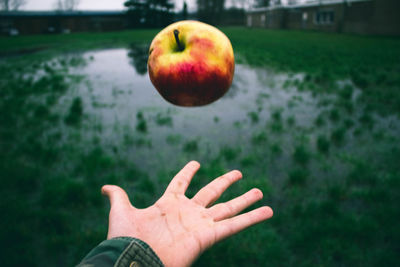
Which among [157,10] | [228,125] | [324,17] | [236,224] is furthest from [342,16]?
[236,224]

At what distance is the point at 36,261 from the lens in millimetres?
2105

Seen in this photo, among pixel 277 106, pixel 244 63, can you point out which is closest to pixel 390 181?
pixel 277 106

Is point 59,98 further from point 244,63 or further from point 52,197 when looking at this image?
point 244,63

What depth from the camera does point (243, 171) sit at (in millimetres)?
3186

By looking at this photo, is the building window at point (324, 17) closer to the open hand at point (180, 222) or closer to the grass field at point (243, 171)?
the grass field at point (243, 171)

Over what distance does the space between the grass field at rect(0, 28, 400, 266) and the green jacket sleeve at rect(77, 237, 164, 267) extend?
1.04 metres

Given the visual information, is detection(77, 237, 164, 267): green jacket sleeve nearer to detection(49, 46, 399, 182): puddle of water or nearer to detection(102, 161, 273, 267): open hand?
detection(102, 161, 273, 267): open hand

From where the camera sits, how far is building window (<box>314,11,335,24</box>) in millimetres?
26391

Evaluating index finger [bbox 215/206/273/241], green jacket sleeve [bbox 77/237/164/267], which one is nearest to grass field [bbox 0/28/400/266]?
index finger [bbox 215/206/273/241]

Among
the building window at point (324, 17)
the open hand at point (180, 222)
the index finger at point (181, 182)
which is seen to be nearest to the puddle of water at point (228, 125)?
the index finger at point (181, 182)

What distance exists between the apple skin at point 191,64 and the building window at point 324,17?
29.6 metres

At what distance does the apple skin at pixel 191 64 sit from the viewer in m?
1.07

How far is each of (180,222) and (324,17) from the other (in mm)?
31613

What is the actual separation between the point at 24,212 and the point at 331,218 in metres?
2.84
